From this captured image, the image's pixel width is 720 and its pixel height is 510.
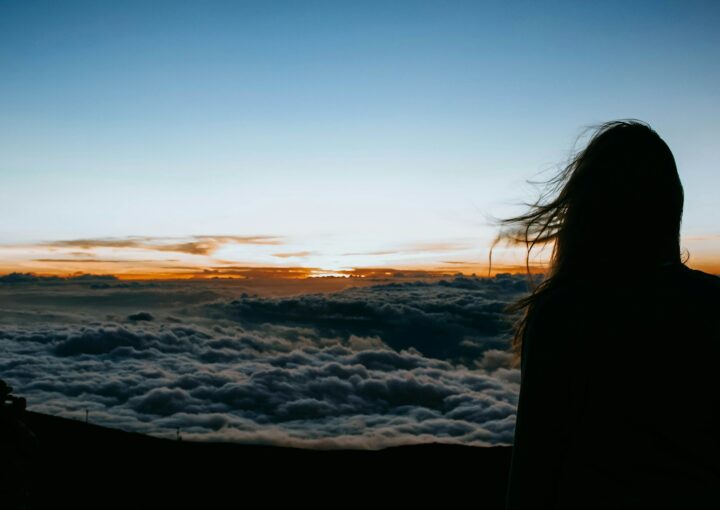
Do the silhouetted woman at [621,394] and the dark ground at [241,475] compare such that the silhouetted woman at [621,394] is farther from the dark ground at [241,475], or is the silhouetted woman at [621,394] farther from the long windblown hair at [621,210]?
the dark ground at [241,475]

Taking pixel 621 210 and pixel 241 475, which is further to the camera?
pixel 241 475

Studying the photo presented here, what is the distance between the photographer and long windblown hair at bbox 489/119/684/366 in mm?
2021

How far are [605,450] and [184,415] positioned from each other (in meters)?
179

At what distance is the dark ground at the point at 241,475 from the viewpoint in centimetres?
6381

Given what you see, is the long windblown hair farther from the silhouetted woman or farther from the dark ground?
the dark ground

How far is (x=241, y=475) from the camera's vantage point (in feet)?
287

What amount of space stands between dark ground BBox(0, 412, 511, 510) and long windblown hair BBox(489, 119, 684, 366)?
5989cm

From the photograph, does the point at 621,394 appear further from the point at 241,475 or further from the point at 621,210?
the point at 241,475

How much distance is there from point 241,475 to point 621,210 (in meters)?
94.1

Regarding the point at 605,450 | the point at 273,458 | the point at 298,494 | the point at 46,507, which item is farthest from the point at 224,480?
the point at 605,450

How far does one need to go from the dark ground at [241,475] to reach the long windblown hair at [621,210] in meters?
59.9

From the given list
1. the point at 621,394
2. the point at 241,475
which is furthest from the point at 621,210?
the point at 241,475

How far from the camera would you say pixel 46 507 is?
4838 cm

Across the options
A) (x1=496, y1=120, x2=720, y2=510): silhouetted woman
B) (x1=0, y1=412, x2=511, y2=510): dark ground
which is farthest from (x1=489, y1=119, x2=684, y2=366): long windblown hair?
(x1=0, y1=412, x2=511, y2=510): dark ground
